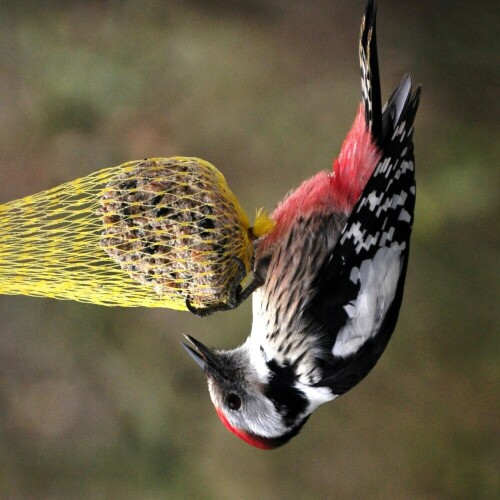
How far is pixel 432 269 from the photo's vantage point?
2.54 meters

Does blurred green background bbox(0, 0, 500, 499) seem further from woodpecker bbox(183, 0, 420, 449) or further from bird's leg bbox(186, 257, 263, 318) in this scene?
bird's leg bbox(186, 257, 263, 318)

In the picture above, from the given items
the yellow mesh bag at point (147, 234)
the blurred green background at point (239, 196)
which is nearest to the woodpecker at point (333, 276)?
the yellow mesh bag at point (147, 234)

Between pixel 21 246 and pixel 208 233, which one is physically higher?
pixel 208 233

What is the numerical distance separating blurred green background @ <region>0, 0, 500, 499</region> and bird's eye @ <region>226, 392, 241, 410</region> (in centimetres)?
93

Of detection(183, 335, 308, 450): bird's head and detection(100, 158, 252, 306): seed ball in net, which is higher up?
detection(100, 158, 252, 306): seed ball in net

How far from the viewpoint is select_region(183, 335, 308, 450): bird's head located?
163 cm

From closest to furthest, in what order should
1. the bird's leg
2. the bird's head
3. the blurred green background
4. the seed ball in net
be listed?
1. the seed ball in net
2. the bird's leg
3. the bird's head
4. the blurred green background

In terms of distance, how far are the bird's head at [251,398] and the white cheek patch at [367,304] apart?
0.17 meters

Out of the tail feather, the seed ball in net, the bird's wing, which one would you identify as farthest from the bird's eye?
the tail feather

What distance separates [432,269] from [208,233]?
4.48 ft

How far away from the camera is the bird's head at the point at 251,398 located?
1.63m

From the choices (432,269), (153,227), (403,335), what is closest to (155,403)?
(403,335)

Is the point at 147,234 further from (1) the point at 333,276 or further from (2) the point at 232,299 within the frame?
(1) the point at 333,276

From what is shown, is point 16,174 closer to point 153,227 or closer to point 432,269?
point 153,227
